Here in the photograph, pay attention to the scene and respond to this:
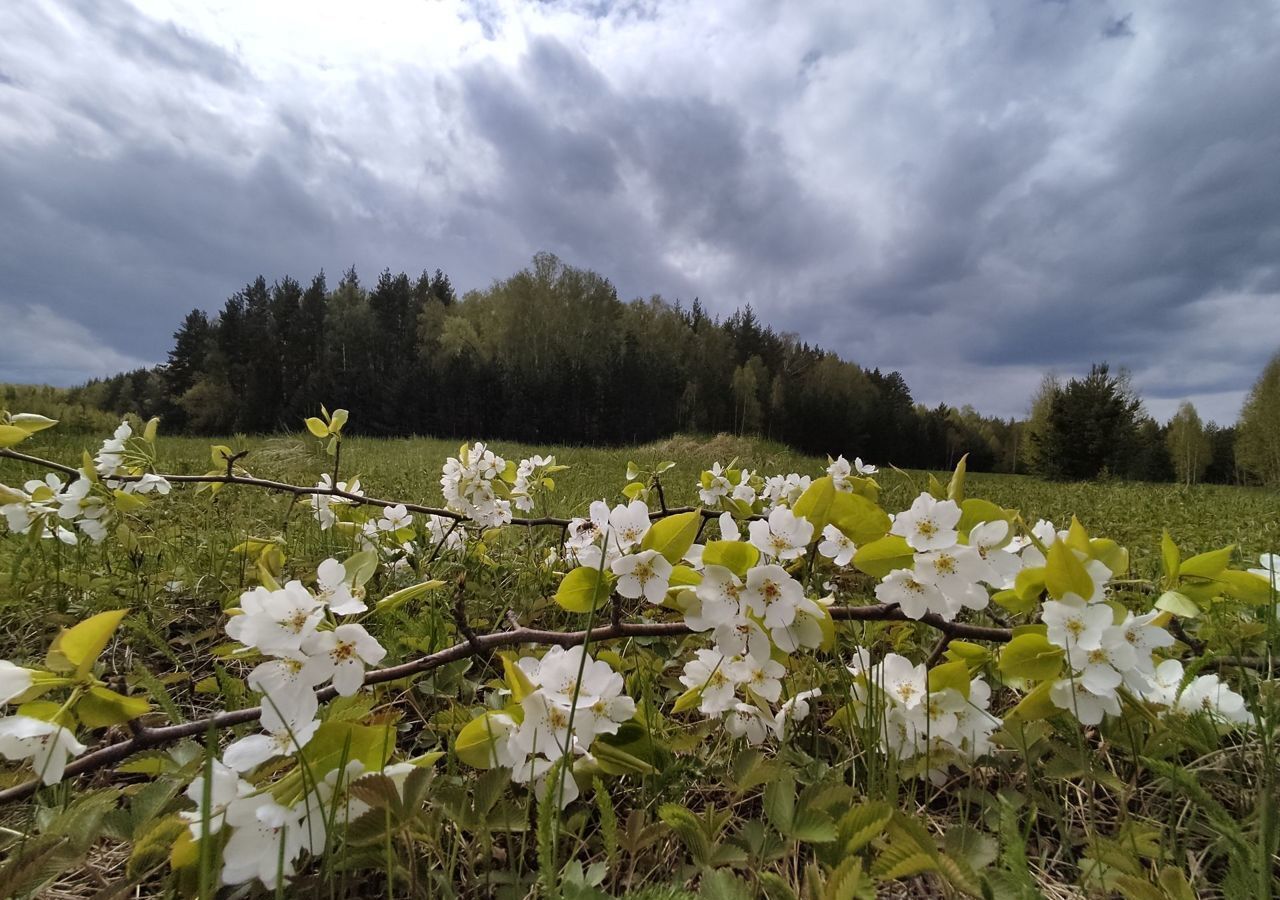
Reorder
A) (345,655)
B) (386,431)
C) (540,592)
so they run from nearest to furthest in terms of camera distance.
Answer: (345,655), (540,592), (386,431)

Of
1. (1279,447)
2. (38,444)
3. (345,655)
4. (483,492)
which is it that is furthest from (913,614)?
(1279,447)

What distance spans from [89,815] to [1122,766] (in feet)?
5.35

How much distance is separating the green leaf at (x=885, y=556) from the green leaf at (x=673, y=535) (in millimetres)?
257

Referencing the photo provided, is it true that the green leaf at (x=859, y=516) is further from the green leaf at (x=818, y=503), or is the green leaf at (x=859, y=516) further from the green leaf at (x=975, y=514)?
the green leaf at (x=975, y=514)

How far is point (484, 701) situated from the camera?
1268 mm

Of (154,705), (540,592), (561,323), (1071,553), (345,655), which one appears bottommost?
(154,705)

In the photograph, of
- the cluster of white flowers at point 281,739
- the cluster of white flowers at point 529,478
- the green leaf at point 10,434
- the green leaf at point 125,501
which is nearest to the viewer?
the cluster of white flowers at point 281,739

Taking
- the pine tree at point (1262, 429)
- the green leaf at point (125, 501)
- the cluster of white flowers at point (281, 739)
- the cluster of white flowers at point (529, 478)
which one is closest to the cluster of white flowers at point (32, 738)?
the cluster of white flowers at point (281, 739)

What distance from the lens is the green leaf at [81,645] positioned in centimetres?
70

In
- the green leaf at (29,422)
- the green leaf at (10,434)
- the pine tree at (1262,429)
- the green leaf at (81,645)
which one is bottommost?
the green leaf at (81,645)

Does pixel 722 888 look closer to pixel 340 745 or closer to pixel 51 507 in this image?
pixel 340 745

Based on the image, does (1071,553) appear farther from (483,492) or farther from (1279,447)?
(1279,447)

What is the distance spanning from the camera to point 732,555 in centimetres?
88

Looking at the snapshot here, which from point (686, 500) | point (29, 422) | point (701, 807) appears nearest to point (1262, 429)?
point (686, 500)
